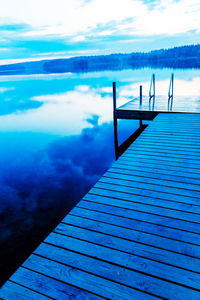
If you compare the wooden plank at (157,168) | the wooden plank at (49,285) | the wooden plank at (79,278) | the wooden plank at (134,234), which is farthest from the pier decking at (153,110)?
the wooden plank at (49,285)

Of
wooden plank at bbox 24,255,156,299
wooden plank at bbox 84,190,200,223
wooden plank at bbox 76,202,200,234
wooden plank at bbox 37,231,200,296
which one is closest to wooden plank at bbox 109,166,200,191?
wooden plank at bbox 84,190,200,223

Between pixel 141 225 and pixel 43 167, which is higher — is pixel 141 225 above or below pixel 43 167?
above

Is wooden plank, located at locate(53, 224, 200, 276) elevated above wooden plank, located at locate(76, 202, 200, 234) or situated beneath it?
situated beneath

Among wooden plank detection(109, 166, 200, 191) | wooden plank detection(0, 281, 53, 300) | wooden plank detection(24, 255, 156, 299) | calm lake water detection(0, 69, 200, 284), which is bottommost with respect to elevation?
calm lake water detection(0, 69, 200, 284)

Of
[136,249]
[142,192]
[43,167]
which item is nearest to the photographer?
[136,249]

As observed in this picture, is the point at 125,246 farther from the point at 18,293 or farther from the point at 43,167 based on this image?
the point at 43,167

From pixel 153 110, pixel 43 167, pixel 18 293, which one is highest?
pixel 153 110

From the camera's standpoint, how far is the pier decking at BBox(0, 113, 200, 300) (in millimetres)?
2039

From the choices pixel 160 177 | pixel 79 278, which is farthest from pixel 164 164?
pixel 79 278

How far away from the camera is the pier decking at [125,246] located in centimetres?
204

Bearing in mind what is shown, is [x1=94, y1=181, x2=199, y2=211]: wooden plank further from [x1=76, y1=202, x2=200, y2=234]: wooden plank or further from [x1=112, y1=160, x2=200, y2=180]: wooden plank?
[x1=112, y1=160, x2=200, y2=180]: wooden plank

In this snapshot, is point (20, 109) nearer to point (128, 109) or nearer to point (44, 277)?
point (128, 109)

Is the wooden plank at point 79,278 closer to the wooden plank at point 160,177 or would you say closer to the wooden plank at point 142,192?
the wooden plank at point 142,192

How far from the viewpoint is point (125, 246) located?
8.14ft
